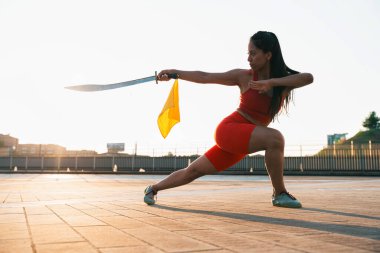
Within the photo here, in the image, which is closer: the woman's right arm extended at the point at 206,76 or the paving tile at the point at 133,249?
the paving tile at the point at 133,249

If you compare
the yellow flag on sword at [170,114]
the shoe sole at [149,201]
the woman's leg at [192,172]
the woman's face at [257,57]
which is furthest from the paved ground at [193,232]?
the woman's face at [257,57]

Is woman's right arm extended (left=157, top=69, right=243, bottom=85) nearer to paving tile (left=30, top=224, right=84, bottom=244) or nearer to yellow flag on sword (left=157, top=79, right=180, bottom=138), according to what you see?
yellow flag on sword (left=157, top=79, right=180, bottom=138)

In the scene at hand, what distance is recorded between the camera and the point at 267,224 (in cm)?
241

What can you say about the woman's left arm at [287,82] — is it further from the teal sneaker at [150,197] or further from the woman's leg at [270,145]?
the teal sneaker at [150,197]

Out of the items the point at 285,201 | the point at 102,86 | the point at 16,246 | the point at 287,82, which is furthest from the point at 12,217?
the point at 287,82

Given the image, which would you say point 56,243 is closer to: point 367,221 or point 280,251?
point 280,251

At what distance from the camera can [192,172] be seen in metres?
3.77

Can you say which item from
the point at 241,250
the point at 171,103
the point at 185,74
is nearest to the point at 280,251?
the point at 241,250

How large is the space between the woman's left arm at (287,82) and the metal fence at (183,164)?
17.5 meters

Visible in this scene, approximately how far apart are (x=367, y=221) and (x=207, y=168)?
1.58 meters

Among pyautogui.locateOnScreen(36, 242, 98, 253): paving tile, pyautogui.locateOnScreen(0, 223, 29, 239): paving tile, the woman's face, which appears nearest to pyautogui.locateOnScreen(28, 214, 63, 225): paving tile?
pyautogui.locateOnScreen(0, 223, 29, 239): paving tile

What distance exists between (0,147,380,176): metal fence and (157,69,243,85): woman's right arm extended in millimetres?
17263

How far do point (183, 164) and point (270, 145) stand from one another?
2150cm

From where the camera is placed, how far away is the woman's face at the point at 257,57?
11.2 ft
